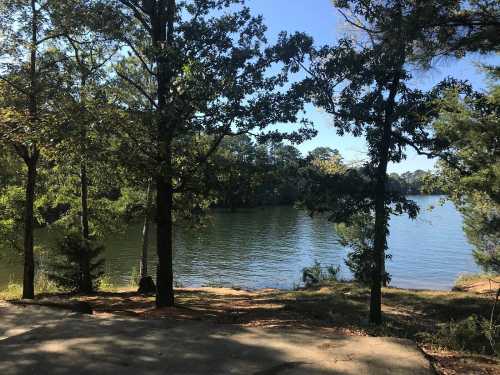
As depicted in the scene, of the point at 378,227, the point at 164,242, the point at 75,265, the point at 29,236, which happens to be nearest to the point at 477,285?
the point at 378,227

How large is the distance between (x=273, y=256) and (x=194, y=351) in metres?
32.7

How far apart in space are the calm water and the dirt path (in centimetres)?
1234

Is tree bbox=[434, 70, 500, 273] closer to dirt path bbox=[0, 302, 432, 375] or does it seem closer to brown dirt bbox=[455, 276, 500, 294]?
dirt path bbox=[0, 302, 432, 375]

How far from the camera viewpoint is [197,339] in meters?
5.29

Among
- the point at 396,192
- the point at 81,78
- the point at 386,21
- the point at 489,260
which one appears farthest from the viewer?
the point at 489,260

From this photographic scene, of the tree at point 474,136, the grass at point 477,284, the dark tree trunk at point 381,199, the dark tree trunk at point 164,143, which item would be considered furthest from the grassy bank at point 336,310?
the grass at point 477,284

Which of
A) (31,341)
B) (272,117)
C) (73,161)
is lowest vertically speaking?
(31,341)

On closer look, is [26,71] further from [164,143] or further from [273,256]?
[273,256]

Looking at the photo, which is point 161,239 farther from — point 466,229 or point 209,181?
point 466,229

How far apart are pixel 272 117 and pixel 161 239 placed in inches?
178

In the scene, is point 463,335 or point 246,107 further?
point 246,107

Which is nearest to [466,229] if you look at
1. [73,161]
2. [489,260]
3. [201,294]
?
[489,260]

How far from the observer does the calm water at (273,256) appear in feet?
93.6

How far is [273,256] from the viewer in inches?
1468
